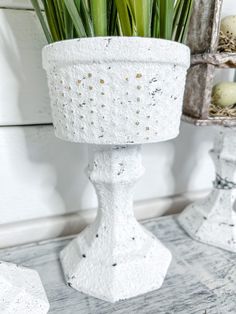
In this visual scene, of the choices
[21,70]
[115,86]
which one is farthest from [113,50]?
[21,70]

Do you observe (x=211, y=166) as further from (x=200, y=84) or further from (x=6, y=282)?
(x=6, y=282)

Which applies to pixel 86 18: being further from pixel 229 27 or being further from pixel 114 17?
pixel 229 27

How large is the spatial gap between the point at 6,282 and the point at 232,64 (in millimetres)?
308

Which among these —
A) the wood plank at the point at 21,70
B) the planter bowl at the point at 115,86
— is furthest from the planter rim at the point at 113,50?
the wood plank at the point at 21,70

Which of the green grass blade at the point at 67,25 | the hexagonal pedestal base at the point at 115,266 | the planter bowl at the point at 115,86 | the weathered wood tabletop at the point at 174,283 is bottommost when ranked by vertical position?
the weathered wood tabletop at the point at 174,283

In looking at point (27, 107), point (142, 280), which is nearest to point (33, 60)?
point (27, 107)

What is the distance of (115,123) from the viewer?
234 mm

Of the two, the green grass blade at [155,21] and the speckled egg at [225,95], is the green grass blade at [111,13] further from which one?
the speckled egg at [225,95]

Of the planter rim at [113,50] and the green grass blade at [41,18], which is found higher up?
the green grass blade at [41,18]

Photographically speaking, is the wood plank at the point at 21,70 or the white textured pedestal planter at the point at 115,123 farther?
the wood plank at the point at 21,70

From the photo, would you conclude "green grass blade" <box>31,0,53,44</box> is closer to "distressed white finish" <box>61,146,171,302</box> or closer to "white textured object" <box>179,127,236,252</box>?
"distressed white finish" <box>61,146,171,302</box>

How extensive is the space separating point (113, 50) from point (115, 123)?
55 mm

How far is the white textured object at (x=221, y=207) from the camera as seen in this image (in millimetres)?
364

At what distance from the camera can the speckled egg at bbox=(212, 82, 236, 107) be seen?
1.09 ft
